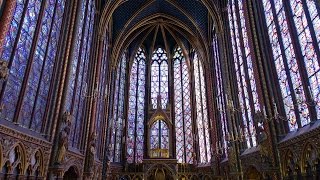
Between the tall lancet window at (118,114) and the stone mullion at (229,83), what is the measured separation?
10.7 m

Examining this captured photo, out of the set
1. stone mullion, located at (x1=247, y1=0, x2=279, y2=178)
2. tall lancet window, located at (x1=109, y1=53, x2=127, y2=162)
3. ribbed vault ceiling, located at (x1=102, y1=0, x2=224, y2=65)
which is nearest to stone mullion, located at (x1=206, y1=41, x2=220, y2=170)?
ribbed vault ceiling, located at (x1=102, y1=0, x2=224, y2=65)

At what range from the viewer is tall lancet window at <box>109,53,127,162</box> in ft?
80.9

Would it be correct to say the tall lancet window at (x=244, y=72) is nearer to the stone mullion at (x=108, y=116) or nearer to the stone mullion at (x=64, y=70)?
the stone mullion at (x=64, y=70)

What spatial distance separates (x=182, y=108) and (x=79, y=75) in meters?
15.3

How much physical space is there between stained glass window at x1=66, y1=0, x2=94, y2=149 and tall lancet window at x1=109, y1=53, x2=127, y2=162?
7.54m

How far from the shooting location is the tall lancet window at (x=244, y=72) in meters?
A: 15.0


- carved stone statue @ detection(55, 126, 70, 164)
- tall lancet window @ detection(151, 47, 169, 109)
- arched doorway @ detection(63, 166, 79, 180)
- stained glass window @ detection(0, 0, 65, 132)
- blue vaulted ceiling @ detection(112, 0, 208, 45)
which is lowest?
arched doorway @ detection(63, 166, 79, 180)

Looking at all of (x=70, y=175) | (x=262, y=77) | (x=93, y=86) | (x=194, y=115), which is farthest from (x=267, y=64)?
(x=194, y=115)

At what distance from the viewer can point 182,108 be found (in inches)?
1151

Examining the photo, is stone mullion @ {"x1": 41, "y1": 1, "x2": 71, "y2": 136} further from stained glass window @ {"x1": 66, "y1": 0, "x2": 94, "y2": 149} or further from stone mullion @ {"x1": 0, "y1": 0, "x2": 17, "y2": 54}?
stone mullion @ {"x1": 0, "y1": 0, "x2": 17, "y2": 54}

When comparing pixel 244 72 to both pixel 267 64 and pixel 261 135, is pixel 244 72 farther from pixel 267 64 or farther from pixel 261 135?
pixel 261 135

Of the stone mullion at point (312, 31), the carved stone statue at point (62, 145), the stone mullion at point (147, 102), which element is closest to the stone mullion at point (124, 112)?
the stone mullion at point (147, 102)

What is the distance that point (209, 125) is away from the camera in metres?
23.9

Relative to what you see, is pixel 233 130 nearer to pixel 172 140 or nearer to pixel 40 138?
pixel 172 140
